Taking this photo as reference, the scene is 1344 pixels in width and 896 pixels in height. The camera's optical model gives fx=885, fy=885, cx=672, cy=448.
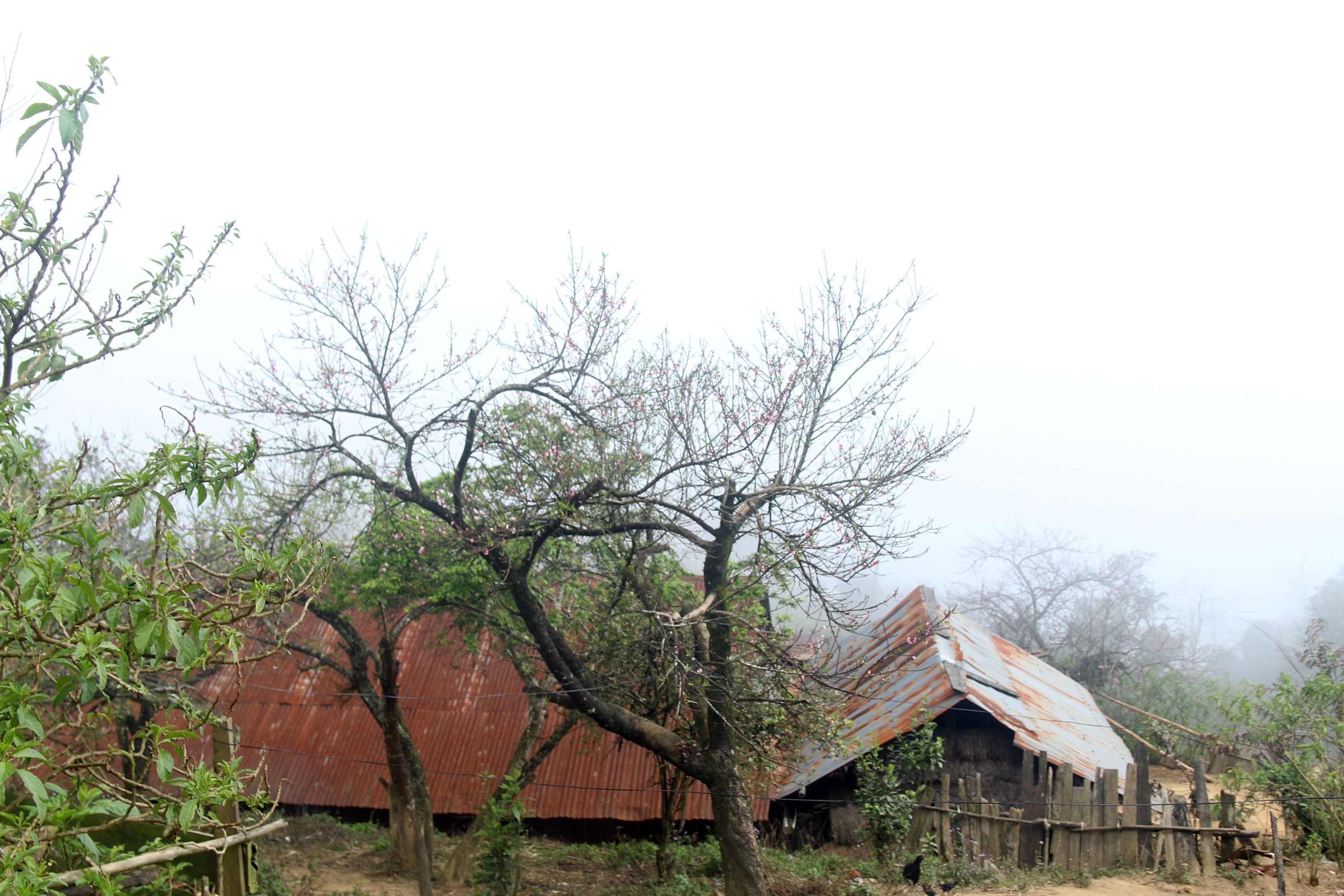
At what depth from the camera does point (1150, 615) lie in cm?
3556

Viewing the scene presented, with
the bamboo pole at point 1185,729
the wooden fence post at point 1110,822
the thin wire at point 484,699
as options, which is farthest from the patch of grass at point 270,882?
the bamboo pole at point 1185,729

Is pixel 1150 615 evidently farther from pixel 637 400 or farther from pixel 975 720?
pixel 637 400

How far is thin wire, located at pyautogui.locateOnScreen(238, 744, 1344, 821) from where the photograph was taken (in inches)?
370

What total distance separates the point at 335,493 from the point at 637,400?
12.9ft

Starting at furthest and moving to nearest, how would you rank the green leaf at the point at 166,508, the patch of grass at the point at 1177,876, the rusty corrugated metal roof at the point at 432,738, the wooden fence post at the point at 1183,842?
the rusty corrugated metal roof at the point at 432,738 → the wooden fence post at the point at 1183,842 → the patch of grass at the point at 1177,876 → the green leaf at the point at 166,508

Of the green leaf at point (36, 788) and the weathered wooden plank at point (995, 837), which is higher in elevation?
the green leaf at point (36, 788)

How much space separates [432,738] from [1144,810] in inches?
440

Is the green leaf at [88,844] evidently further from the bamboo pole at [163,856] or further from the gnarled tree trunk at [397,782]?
the gnarled tree trunk at [397,782]

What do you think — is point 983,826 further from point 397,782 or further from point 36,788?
point 36,788

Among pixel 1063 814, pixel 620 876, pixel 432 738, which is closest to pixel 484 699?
pixel 432 738

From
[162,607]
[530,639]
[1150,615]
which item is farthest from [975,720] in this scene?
[1150,615]

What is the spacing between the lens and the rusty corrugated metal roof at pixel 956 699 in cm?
1110

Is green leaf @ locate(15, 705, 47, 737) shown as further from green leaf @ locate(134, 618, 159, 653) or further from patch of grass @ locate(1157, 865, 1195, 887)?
patch of grass @ locate(1157, 865, 1195, 887)

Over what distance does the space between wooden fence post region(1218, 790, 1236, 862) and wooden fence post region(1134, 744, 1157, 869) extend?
2.26 feet
